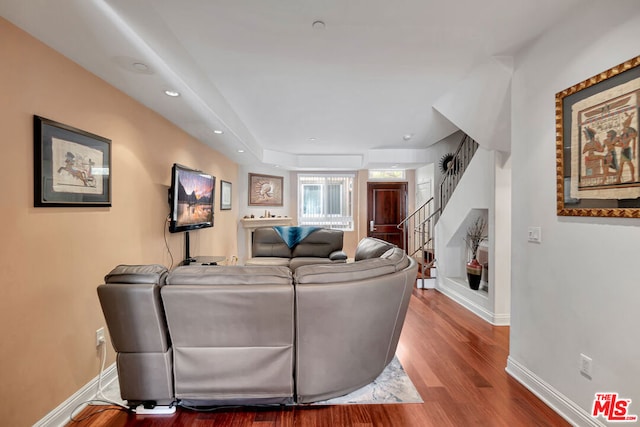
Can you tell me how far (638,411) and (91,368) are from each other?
3330 mm

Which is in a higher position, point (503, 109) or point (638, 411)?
point (503, 109)

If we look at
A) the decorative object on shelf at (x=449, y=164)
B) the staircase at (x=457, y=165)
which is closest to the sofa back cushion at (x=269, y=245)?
the staircase at (x=457, y=165)

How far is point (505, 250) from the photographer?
3346mm

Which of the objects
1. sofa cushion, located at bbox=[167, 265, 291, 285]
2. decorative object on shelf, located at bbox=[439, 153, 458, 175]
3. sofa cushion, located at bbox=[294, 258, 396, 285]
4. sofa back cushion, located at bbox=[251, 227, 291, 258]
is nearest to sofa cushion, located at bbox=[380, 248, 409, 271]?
sofa cushion, located at bbox=[294, 258, 396, 285]

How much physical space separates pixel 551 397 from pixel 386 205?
18.5ft

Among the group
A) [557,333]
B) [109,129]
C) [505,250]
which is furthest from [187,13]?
[505,250]

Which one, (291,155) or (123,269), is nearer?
(123,269)

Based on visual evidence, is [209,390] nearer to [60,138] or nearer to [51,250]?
[51,250]

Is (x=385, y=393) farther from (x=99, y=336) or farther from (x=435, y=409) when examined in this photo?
(x=99, y=336)

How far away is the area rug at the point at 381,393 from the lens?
1.97 meters

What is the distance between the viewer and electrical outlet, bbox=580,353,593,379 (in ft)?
5.52

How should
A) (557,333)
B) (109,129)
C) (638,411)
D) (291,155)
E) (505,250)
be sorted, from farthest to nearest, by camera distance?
(291,155) < (505,250) < (109,129) < (557,333) < (638,411)

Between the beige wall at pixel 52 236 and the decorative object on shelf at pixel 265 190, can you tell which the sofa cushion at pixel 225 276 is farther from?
the decorative object on shelf at pixel 265 190

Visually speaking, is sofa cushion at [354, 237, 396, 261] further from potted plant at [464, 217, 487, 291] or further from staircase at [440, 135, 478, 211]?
staircase at [440, 135, 478, 211]
